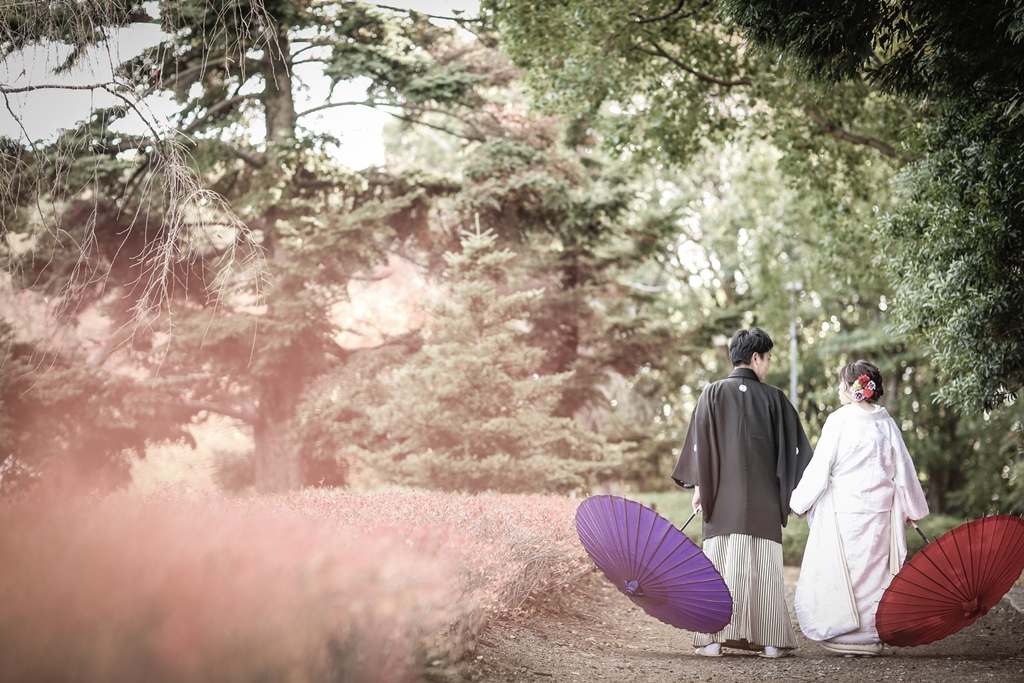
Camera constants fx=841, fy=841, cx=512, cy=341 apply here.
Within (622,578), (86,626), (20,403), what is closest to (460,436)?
(20,403)

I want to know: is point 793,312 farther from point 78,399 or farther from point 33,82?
point 33,82

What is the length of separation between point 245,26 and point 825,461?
488 cm

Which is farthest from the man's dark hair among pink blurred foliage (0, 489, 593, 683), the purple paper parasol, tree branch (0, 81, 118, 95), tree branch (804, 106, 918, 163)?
tree branch (804, 106, 918, 163)

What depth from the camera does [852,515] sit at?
5.55m

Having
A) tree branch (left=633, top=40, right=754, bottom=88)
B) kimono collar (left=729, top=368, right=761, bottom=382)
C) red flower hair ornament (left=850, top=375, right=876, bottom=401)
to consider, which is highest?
tree branch (left=633, top=40, right=754, bottom=88)

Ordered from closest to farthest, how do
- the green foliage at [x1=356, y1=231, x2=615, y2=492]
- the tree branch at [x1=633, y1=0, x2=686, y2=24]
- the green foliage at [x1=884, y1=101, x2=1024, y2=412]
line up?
1. the green foliage at [x1=884, y1=101, x2=1024, y2=412]
2. the tree branch at [x1=633, y1=0, x2=686, y2=24]
3. the green foliage at [x1=356, y1=231, x2=615, y2=492]

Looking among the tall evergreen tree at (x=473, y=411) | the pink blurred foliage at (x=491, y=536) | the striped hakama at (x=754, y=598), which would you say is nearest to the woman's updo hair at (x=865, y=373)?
the striped hakama at (x=754, y=598)

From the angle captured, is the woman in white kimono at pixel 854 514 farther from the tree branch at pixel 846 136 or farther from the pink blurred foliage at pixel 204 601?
the tree branch at pixel 846 136

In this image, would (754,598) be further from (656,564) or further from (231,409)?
(231,409)

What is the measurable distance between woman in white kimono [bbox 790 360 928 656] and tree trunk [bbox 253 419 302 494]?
8454 mm

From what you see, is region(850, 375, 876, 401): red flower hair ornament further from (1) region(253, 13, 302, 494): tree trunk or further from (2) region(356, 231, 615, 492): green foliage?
(1) region(253, 13, 302, 494): tree trunk

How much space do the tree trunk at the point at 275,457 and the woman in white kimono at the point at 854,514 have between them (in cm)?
845

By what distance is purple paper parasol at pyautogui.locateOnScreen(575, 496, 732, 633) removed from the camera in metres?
4.61

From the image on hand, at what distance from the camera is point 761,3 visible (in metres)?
6.32
